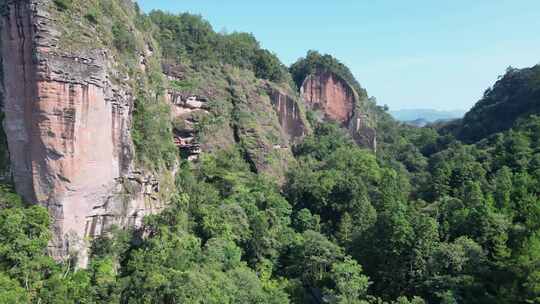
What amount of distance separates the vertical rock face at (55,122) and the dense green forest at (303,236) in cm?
106

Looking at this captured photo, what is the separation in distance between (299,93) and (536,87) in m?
28.6

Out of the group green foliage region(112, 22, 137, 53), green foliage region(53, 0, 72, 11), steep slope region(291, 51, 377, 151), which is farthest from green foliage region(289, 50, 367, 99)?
green foliage region(53, 0, 72, 11)

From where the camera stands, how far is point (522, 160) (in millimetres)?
38625

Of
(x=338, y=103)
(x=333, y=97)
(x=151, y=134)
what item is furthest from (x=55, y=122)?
(x=338, y=103)

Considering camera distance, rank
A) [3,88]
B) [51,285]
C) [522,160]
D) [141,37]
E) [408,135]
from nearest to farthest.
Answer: [51,285] < [3,88] < [141,37] < [522,160] < [408,135]

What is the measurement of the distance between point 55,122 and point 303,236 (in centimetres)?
1724

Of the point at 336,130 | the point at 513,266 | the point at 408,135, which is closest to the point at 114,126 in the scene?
the point at 513,266

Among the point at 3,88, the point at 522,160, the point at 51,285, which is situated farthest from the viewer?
the point at 522,160

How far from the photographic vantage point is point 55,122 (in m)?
22.0

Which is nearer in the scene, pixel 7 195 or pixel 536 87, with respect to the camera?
pixel 7 195

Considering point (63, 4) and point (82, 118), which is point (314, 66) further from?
point (82, 118)

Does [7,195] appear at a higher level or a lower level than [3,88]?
lower

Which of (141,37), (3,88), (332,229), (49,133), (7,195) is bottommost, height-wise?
(332,229)

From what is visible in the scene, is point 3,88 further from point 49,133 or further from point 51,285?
point 51,285
